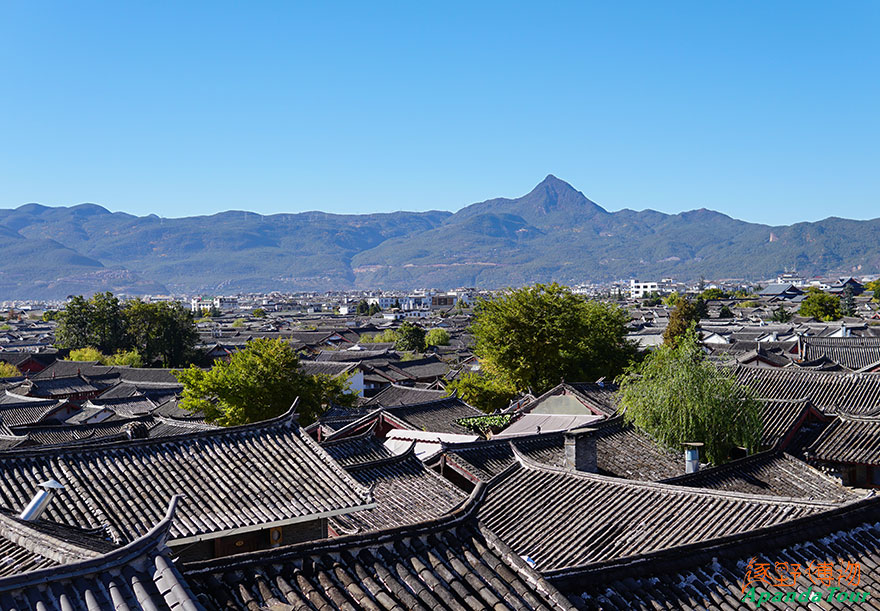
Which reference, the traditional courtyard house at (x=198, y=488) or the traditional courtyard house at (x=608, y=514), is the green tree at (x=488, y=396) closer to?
the traditional courtyard house at (x=608, y=514)

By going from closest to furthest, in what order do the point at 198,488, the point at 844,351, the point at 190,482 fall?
the point at 198,488 < the point at 190,482 < the point at 844,351

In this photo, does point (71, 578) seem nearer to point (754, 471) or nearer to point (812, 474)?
point (754, 471)

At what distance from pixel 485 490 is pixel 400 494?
904 cm

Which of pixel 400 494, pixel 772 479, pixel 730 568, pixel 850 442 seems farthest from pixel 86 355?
pixel 730 568

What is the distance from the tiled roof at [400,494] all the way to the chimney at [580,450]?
99.4 inches

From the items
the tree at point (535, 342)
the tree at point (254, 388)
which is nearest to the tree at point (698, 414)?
the tree at point (254, 388)

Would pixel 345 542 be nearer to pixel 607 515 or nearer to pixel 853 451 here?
pixel 607 515

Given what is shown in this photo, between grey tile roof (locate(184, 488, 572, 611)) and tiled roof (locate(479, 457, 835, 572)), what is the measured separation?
4.75 metres

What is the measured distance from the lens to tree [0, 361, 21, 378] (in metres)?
66.2

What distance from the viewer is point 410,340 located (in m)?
86.2

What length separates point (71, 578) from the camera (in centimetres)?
544

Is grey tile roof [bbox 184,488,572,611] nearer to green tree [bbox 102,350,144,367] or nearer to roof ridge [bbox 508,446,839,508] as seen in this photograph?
roof ridge [bbox 508,446,839,508]

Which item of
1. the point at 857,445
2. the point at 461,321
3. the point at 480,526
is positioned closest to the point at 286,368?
the point at 857,445

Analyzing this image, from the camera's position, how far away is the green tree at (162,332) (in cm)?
7044
